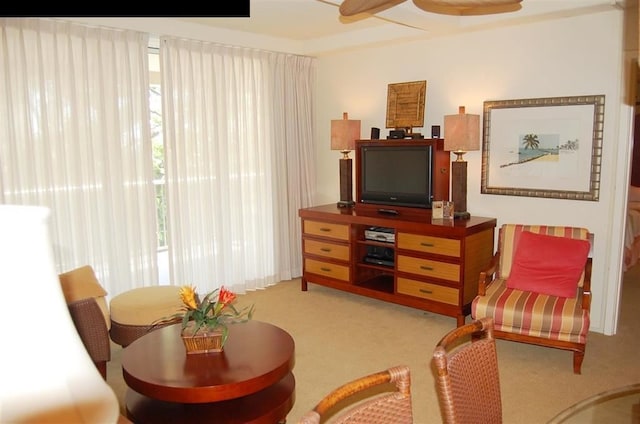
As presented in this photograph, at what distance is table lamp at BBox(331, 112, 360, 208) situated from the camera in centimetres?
514

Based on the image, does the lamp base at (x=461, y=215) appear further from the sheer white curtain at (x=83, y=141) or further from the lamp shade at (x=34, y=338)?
the lamp shade at (x=34, y=338)

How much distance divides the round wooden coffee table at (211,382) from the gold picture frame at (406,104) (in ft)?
9.34

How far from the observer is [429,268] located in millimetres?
4281

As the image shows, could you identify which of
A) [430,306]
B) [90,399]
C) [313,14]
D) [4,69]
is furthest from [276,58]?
[90,399]

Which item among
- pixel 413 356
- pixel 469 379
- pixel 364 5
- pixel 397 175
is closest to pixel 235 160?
pixel 397 175

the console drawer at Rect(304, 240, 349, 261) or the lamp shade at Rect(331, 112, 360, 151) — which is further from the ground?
the lamp shade at Rect(331, 112, 360, 151)

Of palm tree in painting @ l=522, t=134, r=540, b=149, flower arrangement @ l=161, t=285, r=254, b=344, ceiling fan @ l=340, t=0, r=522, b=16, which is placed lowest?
flower arrangement @ l=161, t=285, r=254, b=344

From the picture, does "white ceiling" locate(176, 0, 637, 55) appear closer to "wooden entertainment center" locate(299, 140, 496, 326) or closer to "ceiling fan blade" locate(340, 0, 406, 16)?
"wooden entertainment center" locate(299, 140, 496, 326)

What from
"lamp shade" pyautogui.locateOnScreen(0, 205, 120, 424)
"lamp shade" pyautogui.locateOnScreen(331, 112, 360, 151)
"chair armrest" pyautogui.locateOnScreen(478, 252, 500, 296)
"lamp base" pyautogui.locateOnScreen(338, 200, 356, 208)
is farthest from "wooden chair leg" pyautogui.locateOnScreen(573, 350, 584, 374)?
"lamp shade" pyautogui.locateOnScreen(0, 205, 120, 424)

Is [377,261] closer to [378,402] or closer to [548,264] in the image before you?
[548,264]

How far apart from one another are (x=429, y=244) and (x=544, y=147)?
1.22 m

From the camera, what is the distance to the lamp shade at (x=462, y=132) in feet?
14.0

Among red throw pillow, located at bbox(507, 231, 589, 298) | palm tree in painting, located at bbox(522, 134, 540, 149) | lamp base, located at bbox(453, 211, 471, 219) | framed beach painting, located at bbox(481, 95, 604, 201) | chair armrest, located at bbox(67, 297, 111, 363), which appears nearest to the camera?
chair armrest, located at bbox(67, 297, 111, 363)

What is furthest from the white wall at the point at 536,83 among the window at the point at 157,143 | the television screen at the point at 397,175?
the window at the point at 157,143
